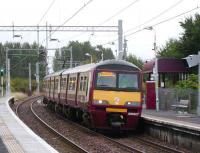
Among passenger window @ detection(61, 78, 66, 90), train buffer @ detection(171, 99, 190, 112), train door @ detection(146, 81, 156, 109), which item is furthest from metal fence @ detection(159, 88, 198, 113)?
passenger window @ detection(61, 78, 66, 90)

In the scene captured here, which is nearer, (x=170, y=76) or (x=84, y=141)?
(x=84, y=141)

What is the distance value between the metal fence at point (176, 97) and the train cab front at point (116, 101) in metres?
10.7

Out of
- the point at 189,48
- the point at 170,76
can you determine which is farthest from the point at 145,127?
the point at 189,48

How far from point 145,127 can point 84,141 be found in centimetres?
388

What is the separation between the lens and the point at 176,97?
34.9 metres

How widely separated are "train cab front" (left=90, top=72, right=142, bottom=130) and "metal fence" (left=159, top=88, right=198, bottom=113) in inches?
422

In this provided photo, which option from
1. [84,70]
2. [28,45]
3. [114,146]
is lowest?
[114,146]

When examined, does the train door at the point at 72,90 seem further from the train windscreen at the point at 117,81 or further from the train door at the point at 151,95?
the train door at the point at 151,95

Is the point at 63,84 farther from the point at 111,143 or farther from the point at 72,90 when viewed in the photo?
the point at 111,143

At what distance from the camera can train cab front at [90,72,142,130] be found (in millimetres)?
21797

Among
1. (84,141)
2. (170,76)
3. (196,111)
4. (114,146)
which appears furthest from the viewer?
(170,76)

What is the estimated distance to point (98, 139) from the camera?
20.9 m

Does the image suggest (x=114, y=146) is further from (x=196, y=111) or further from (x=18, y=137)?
(x=196, y=111)

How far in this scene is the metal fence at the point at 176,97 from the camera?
32.5 metres
